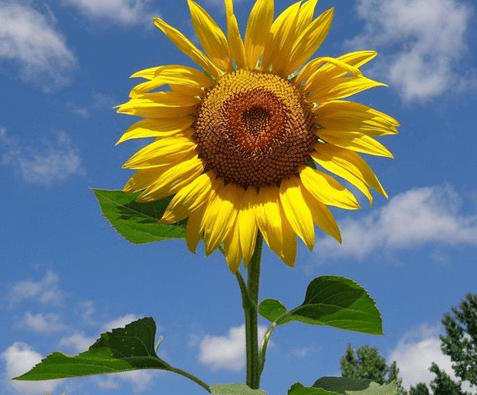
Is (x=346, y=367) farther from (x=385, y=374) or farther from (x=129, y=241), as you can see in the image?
(x=129, y=241)

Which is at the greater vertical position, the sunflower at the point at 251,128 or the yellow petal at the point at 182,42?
the yellow petal at the point at 182,42

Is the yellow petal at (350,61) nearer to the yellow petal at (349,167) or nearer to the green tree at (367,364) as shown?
the yellow petal at (349,167)

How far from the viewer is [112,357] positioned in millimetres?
3887

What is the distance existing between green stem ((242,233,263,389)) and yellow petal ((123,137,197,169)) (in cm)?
57

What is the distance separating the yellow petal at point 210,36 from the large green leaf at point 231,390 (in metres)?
1.43

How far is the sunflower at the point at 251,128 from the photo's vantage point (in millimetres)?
3572

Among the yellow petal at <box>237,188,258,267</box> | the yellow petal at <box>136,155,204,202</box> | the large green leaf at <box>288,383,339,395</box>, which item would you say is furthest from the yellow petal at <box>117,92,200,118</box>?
the large green leaf at <box>288,383,339,395</box>

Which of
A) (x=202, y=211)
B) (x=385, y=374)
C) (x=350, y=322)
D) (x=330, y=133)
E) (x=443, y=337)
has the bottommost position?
(x=350, y=322)

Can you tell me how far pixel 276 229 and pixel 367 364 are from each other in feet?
94.3

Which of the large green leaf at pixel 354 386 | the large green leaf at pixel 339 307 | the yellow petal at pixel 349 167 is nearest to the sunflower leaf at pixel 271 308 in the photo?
the large green leaf at pixel 339 307

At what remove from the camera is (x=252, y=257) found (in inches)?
145

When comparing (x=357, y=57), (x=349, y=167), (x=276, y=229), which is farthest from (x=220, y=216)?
(x=357, y=57)

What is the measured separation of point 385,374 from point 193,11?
2939 centimetres

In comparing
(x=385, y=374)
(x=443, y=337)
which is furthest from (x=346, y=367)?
(x=443, y=337)
